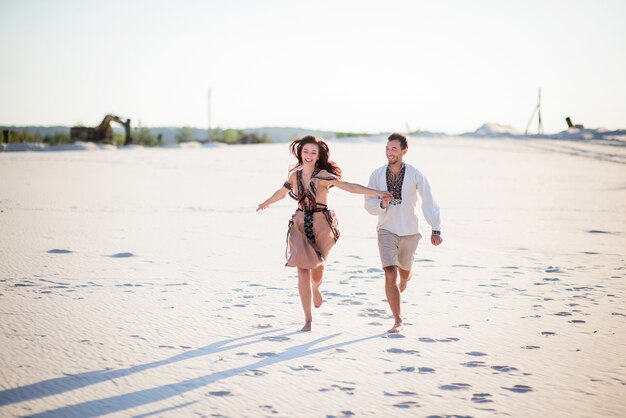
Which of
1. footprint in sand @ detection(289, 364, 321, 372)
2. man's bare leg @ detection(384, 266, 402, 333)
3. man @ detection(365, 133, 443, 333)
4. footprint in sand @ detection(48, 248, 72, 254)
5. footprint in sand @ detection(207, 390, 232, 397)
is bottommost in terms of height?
footprint in sand @ detection(289, 364, 321, 372)

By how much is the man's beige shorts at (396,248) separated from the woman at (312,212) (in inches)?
14.6

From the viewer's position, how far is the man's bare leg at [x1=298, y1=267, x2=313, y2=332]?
211 inches

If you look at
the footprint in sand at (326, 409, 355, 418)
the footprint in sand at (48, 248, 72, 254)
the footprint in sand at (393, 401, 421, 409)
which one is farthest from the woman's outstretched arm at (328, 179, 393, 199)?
the footprint in sand at (48, 248, 72, 254)

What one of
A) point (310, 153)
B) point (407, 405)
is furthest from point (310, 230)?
point (407, 405)

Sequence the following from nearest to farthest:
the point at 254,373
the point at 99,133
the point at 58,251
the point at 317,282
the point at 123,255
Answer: the point at 254,373 < the point at 317,282 < the point at 123,255 < the point at 58,251 < the point at 99,133

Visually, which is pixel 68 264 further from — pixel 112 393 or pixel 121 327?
pixel 112 393

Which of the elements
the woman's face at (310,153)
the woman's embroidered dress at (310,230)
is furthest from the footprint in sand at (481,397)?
the woman's face at (310,153)

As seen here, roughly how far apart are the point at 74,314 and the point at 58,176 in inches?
554

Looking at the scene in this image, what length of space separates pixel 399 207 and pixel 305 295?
40.6 inches

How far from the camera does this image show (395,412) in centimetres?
365

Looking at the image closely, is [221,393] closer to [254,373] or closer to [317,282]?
[254,373]

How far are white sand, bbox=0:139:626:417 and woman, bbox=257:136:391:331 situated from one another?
1.64 ft

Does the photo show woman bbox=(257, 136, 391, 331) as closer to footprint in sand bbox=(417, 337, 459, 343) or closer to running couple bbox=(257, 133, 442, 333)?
running couple bbox=(257, 133, 442, 333)

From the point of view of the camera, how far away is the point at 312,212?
559cm
